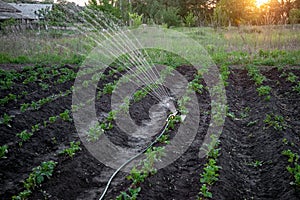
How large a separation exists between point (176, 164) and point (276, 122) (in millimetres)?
2395

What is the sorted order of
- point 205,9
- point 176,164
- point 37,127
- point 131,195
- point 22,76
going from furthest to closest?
point 205,9, point 22,76, point 37,127, point 176,164, point 131,195

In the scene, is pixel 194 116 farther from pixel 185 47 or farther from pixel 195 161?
pixel 185 47

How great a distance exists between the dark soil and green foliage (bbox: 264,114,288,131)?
95 millimetres

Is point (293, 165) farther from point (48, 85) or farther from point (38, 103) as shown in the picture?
point (48, 85)

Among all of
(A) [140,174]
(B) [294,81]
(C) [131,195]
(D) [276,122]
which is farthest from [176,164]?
(B) [294,81]

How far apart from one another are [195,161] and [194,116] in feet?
7.05

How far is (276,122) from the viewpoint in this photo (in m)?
6.08

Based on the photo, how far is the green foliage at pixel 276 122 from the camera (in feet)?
19.4

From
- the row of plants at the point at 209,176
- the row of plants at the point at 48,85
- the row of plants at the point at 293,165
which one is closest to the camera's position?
the row of plants at the point at 209,176

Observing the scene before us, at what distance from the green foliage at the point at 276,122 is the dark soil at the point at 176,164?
0.31ft

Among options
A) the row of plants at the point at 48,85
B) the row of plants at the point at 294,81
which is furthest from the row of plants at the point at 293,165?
the row of plants at the point at 48,85

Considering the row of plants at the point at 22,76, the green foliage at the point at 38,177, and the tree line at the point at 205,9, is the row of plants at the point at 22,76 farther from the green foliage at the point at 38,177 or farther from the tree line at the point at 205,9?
the tree line at the point at 205,9

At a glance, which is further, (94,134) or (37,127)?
(37,127)

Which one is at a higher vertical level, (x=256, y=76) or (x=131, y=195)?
(x=256, y=76)
